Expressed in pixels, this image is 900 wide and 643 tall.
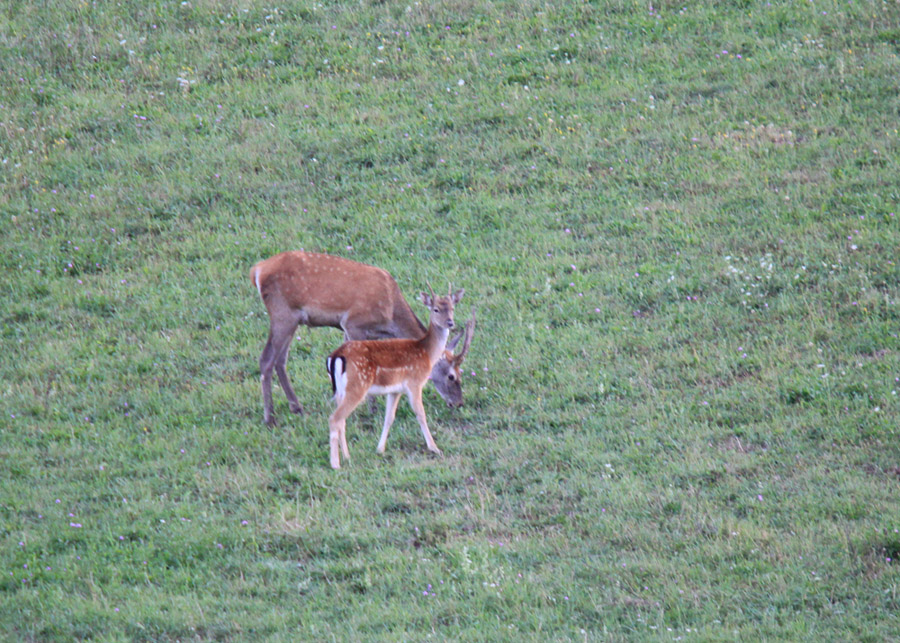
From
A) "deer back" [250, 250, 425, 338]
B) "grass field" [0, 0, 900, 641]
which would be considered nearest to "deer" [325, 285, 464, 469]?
"grass field" [0, 0, 900, 641]

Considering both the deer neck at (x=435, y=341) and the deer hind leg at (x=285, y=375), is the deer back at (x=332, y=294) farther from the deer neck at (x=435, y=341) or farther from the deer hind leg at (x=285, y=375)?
the deer neck at (x=435, y=341)

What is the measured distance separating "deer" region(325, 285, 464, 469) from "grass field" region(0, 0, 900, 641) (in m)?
Answer: 0.22

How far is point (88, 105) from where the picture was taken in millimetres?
16891

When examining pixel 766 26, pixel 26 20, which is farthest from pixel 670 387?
pixel 26 20

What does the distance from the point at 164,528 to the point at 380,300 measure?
11.5 ft

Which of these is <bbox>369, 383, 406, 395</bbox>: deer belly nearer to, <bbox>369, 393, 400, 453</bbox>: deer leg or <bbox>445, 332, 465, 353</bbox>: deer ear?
<bbox>369, 393, 400, 453</bbox>: deer leg

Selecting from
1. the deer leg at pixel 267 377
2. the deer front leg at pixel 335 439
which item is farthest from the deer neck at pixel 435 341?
the deer leg at pixel 267 377

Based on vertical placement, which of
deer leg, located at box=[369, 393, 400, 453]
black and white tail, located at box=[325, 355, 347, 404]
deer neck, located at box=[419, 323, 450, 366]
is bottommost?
deer leg, located at box=[369, 393, 400, 453]

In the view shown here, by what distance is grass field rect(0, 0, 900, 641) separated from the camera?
24.2ft

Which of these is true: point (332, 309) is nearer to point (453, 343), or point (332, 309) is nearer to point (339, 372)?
point (453, 343)

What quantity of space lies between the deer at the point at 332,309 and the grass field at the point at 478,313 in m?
0.35

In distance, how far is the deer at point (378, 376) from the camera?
9219 mm

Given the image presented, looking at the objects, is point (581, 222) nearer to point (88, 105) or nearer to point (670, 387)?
point (670, 387)

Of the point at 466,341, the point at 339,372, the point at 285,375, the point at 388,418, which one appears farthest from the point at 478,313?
the point at 339,372
